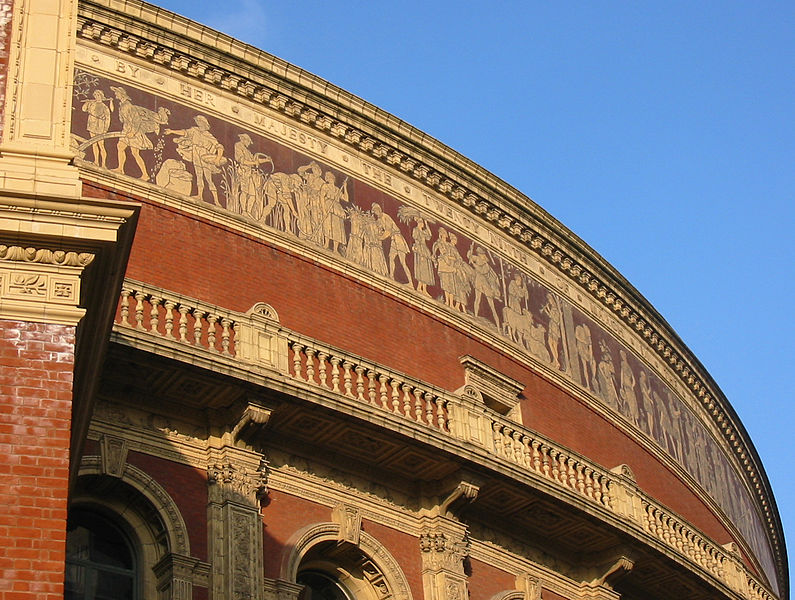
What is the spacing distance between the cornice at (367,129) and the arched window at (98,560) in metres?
8.39

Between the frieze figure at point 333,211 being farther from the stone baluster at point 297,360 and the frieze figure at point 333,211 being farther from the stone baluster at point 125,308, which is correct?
the stone baluster at point 125,308

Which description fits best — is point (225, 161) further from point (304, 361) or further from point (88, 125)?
point (304, 361)

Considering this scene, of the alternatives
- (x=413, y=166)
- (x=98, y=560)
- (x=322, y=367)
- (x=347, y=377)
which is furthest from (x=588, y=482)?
(x=98, y=560)

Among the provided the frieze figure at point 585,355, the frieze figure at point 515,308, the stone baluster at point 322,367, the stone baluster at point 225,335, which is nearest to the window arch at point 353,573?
the stone baluster at point 322,367

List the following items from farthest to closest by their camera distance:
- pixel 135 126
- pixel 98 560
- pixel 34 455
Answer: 1. pixel 135 126
2. pixel 98 560
3. pixel 34 455

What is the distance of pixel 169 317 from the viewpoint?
18812 mm

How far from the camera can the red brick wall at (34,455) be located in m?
9.74

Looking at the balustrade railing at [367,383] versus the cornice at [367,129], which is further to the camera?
the cornice at [367,129]

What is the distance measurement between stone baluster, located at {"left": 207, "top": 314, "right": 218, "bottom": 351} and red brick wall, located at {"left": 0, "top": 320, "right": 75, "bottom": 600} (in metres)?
8.30

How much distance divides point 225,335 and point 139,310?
1.38 m

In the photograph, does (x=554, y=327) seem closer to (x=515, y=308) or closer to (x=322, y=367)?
(x=515, y=308)

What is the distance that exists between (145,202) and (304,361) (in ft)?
11.6

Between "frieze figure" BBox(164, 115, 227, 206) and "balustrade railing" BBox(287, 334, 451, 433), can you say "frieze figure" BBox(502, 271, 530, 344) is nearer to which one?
"balustrade railing" BBox(287, 334, 451, 433)

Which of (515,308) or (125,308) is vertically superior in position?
(515,308)
